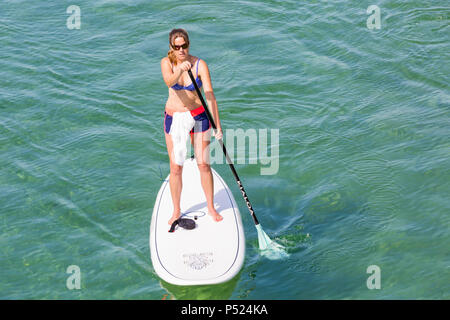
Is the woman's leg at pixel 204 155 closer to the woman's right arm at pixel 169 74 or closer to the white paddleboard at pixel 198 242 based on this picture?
the white paddleboard at pixel 198 242

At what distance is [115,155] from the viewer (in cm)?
1054

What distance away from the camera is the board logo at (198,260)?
7.20m

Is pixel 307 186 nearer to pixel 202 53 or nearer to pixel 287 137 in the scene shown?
pixel 287 137

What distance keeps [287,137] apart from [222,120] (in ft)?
4.59

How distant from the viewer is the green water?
8.05 meters

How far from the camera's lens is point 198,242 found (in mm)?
7531

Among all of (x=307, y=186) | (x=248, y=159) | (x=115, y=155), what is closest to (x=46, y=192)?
(x=115, y=155)

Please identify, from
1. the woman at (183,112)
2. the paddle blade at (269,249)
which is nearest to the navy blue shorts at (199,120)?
the woman at (183,112)

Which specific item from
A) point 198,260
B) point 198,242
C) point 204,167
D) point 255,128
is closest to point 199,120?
point 204,167

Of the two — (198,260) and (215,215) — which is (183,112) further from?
(198,260)

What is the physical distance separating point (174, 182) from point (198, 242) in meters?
0.84

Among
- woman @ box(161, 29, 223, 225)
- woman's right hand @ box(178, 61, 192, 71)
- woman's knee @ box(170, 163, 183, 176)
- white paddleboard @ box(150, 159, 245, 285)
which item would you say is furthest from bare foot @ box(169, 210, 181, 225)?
woman's right hand @ box(178, 61, 192, 71)
